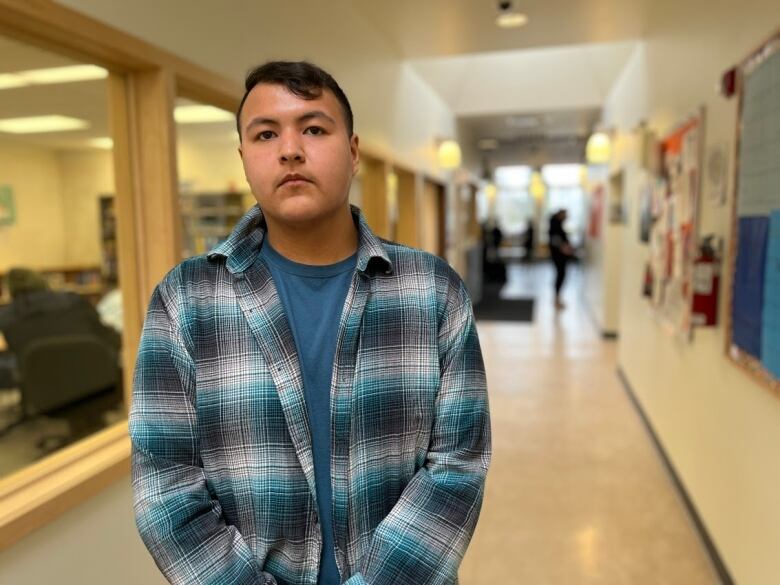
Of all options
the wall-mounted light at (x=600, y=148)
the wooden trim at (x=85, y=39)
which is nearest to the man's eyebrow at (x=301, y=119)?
the wooden trim at (x=85, y=39)

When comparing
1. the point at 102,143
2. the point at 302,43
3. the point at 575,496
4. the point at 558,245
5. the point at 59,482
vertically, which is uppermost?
the point at 302,43

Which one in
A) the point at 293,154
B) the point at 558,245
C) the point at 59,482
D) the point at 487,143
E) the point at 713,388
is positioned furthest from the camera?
the point at 487,143

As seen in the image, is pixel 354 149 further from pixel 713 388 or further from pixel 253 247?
pixel 713 388

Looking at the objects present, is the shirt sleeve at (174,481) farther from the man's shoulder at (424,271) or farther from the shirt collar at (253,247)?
the man's shoulder at (424,271)

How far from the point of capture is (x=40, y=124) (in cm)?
222

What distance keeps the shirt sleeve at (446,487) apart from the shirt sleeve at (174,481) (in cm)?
21

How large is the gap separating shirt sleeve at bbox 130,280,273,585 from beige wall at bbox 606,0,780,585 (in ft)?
5.62

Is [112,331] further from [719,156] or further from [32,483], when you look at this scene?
[719,156]

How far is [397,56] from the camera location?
4.70 m

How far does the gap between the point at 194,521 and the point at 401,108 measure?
15.2ft

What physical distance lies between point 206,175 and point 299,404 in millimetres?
4064

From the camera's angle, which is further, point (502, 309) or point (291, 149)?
point (502, 309)

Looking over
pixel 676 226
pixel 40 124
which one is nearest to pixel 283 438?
pixel 40 124

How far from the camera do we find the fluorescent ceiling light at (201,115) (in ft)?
8.30
